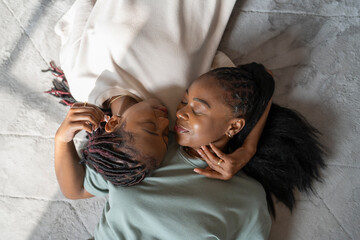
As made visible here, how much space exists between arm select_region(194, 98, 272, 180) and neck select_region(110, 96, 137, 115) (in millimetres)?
325

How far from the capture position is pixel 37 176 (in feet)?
3.97

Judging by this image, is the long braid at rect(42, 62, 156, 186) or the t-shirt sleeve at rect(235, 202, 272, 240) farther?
the t-shirt sleeve at rect(235, 202, 272, 240)

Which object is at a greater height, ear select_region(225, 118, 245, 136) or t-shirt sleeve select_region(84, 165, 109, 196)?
ear select_region(225, 118, 245, 136)

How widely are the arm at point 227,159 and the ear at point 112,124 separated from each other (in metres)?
0.30

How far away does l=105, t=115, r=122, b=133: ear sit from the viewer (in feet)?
2.76

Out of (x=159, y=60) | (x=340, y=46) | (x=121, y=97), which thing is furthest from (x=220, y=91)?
(x=340, y=46)

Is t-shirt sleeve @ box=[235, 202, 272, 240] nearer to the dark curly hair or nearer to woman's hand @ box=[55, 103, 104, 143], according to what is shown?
the dark curly hair

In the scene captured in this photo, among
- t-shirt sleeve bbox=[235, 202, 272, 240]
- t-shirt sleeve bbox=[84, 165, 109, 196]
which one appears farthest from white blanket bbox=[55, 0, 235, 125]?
t-shirt sleeve bbox=[235, 202, 272, 240]

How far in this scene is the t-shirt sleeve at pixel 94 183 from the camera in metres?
1.01

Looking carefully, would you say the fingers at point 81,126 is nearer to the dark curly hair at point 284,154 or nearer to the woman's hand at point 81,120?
the woman's hand at point 81,120

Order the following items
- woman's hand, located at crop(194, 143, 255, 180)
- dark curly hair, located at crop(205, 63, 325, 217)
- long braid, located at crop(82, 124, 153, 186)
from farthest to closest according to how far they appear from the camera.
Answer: dark curly hair, located at crop(205, 63, 325, 217)
woman's hand, located at crop(194, 143, 255, 180)
long braid, located at crop(82, 124, 153, 186)

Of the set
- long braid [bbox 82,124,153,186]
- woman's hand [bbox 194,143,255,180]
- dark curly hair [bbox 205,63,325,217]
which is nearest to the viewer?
long braid [bbox 82,124,153,186]

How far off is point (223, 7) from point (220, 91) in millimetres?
460

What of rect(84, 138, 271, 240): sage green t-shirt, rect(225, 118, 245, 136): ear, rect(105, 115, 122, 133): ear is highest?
rect(225, 118, 245, 136): ear
